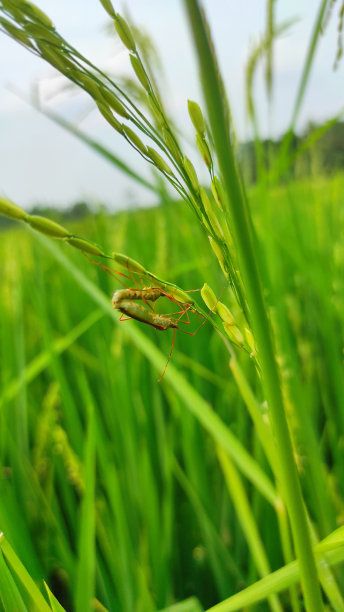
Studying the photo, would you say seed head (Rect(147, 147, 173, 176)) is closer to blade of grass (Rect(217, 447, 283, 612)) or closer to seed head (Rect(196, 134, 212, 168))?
seed head (Rect(196, 134, 212, 168))

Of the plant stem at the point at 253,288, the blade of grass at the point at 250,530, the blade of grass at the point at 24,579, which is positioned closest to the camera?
the plant stem at the point at 253,288

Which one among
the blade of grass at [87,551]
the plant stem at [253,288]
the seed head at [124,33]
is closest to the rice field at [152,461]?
the blade of grass at [87,551]

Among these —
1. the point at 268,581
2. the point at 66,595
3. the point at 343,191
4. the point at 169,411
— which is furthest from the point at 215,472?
the point at 343,191

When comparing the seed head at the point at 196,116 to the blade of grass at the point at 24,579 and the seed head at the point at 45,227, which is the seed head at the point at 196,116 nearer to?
the seed head at the point at 45,227

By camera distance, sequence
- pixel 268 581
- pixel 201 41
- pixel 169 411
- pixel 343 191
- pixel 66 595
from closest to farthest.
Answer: pixel 201 41, pixel 268 581, pixel 66 595, pixel 169 411, pixel 343 191

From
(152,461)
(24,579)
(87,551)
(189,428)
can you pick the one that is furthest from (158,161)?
(152,461)

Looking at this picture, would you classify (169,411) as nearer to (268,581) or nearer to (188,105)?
(268,581)
